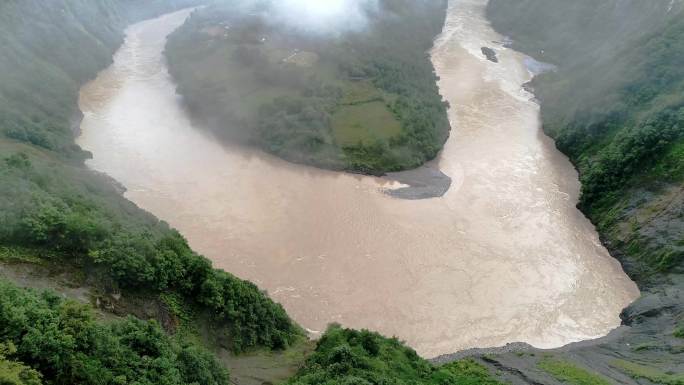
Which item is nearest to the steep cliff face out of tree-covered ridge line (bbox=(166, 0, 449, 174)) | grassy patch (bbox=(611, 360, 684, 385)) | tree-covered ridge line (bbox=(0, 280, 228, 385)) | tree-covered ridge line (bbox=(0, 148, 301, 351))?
grassy patch (bbox=(611, 360, 684, 385))

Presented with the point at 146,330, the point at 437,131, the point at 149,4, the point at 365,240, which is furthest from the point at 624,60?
the point at 149,4

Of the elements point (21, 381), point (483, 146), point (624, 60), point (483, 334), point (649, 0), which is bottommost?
point (21, 381)

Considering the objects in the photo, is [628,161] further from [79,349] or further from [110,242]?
[79,349]

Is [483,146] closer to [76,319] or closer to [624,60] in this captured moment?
[624,60]

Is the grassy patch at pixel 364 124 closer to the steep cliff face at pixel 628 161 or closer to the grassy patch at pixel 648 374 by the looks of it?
the steep cliff face at pixel 628 161

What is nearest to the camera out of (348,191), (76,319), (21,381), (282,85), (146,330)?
(21,381)

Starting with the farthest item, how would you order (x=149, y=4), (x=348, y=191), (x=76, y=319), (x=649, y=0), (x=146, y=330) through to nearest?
(x=149, y=4) → (x=649, y=0) → (x=348, y=191) → (x=146, y=330) → (x=76, y=319)

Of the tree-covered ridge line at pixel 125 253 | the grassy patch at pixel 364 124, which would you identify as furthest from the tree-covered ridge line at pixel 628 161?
the grassy patch at pixel 364 124
